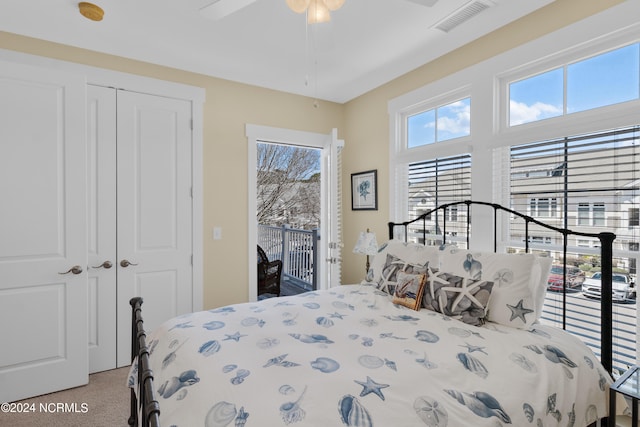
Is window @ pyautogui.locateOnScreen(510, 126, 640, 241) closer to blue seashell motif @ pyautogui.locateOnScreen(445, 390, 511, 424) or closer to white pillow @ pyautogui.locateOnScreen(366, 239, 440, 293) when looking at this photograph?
white pillow @ pyautogui.locateOnScreen(366, 239, 440, 293)

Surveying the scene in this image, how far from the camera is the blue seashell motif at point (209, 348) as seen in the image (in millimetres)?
1375

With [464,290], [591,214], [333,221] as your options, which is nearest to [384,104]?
[333,221]

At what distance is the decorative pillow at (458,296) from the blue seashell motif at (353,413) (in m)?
1.00

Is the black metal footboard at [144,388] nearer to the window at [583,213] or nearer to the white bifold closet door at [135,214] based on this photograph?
the white bifold closet door at [135,214]

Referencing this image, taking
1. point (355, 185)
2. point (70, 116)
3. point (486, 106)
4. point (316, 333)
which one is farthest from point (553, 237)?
point (70, 116)

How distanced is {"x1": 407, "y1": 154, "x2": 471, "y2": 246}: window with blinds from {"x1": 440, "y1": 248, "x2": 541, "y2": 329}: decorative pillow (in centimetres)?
69

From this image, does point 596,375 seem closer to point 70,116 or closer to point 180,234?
point 180,234

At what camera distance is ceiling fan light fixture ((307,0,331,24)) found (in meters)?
1.62

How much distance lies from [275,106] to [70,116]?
181 centimetres

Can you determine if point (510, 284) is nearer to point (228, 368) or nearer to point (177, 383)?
point (228, 368)

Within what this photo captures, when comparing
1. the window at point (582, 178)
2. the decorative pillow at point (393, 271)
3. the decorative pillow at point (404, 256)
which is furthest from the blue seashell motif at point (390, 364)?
the window at point (582, 178)

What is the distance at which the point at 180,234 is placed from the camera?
3010 millimetres

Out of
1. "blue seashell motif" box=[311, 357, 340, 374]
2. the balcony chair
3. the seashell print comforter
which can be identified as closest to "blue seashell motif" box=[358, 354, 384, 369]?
the seashell print comforter

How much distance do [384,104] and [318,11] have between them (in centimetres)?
184
